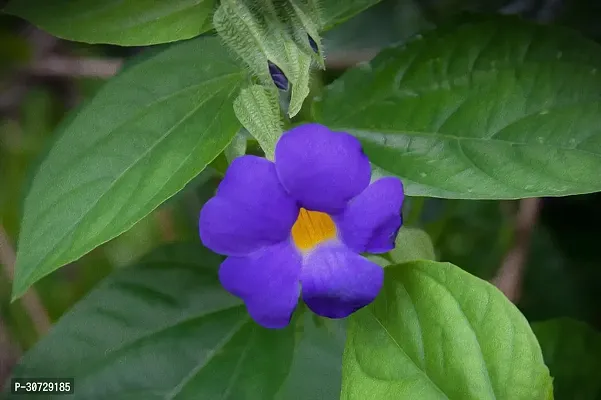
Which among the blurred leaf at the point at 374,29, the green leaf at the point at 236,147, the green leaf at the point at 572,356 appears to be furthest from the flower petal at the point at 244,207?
the blurred leaf at the point at 374,29

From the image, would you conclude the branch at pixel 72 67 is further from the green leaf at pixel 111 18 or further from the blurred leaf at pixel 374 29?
the green leaf at pixel 111 18

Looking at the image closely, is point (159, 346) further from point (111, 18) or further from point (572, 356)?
point (572, 356)

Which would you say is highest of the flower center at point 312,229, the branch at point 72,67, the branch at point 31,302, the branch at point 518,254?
the flower center at point 312,229

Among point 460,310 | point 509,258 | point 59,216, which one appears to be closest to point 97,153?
point 59,216

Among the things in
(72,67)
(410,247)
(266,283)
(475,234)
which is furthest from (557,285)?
(72,67)

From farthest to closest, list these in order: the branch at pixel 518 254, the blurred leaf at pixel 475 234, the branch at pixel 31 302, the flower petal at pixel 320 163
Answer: the branch at pixel 31 302 → the blurred leaf at pixel 475 234 → the branch at pixel 518 254 → the flower petal at pixel 320 163

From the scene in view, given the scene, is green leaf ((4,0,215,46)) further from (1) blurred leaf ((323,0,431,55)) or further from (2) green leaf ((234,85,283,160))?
(1) blurred leaf ((323,0,431,55))

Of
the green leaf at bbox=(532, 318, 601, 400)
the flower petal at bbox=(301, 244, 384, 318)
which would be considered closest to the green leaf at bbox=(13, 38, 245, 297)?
the flower petal at bbox=(301, 244, 384, 318)
